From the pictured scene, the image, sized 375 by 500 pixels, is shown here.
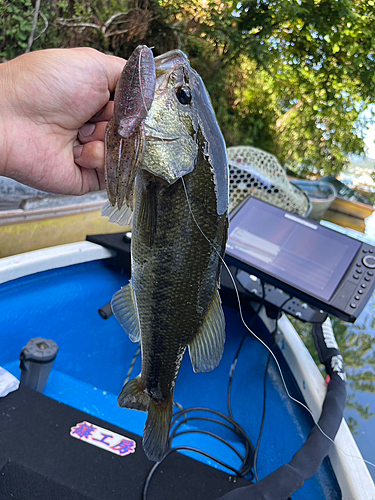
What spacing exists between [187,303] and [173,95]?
0.50 metres

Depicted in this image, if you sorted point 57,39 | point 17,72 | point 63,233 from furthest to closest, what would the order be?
point 57,39 < point 63,233 < point 17,72

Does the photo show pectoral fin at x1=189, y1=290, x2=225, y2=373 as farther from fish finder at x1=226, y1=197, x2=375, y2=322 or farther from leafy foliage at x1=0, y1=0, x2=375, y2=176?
leafy foliage at x1=0, y1=0, x2=375, y2=176

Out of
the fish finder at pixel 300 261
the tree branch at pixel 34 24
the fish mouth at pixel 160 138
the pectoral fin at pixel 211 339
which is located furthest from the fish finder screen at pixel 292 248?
the tree branch at pixel 34 24

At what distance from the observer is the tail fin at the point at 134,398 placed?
106cm

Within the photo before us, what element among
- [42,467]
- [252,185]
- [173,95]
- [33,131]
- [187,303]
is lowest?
[42,467]

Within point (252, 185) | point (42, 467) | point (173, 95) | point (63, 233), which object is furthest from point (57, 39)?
point (42, 467)

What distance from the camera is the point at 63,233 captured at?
267 centimetres

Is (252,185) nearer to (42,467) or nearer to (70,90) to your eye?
(70,90)

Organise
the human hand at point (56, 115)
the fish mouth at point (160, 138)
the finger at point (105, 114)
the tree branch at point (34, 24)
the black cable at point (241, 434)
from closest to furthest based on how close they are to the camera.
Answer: the fish mouth at point (160, 138) → the human hand at point (56, 115) → the finger at point (105, 114) → the black cable at point (241, 434) → the tree branch at point (34, 24)

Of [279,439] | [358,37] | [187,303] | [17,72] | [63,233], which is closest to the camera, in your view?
[187,303]

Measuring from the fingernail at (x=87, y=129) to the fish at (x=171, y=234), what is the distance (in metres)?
0.47

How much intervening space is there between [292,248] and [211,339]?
101 centimetres

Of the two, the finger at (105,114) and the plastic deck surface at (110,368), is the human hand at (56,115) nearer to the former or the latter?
the finger at (105,114)

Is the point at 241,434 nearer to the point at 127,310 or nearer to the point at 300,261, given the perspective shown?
the point at 300,261
